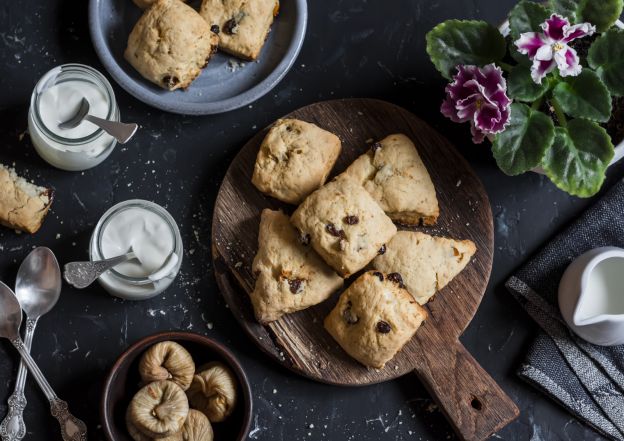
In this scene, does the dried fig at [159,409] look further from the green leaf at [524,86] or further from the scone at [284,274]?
the green leaf at [524,86]

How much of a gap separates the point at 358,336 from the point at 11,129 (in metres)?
1.29

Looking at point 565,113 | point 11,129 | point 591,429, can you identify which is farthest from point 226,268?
point 591,429

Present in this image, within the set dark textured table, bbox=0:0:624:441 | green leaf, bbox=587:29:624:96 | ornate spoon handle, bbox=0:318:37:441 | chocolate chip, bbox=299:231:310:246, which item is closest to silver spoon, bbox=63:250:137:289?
dark textured table, bbox=0:0:624:441

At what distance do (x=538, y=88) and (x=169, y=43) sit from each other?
3.68 feet

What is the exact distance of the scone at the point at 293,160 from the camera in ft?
8.47

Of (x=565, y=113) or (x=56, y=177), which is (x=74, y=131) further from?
(x=565, y=113)

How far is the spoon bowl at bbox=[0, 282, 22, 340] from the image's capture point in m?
2.54

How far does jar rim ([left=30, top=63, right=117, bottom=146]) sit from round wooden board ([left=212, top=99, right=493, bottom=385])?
1.40 feet

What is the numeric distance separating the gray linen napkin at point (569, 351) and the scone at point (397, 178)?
17.6 inches

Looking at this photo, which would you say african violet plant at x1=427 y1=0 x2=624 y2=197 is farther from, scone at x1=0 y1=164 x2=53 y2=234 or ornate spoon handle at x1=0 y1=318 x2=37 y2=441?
ornate spoon handle at x1=0 y1=318 x2=37 y2=441

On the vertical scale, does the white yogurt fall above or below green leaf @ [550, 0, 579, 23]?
below

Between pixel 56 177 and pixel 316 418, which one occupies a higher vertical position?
pixel 56 177

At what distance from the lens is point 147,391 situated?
2.41 metres

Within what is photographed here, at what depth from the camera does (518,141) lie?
7.87ft
